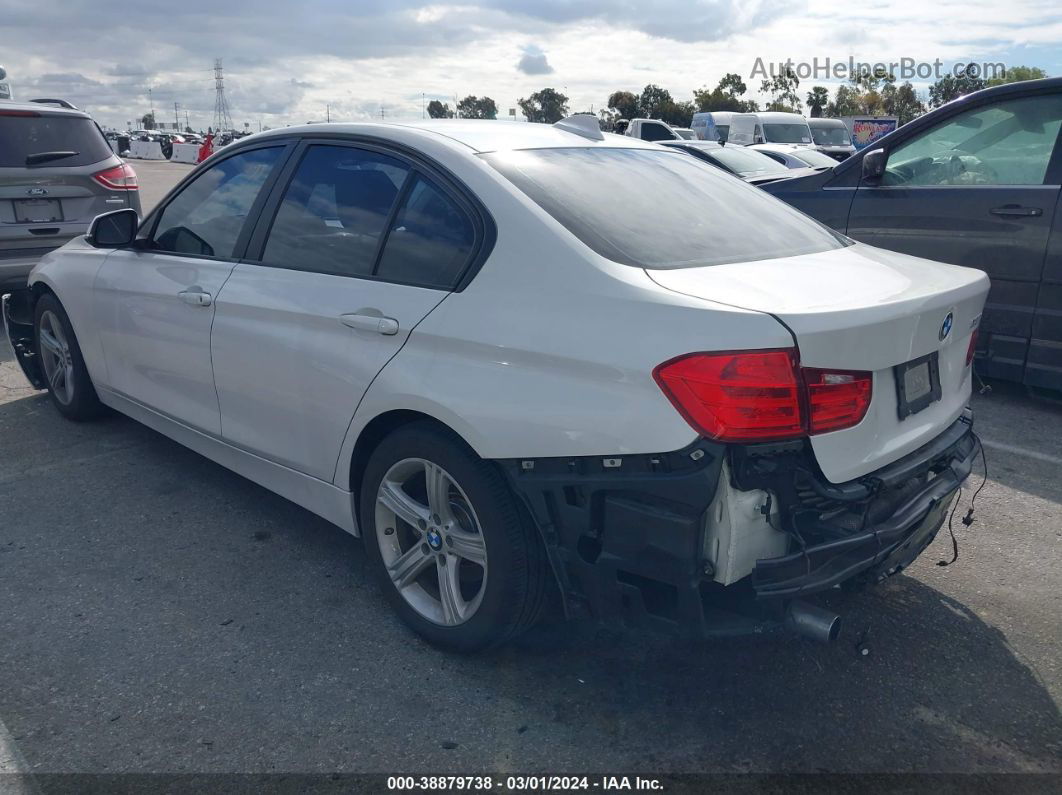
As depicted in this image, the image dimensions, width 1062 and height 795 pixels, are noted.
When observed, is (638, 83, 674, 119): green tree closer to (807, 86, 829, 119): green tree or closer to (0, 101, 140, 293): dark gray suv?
(807, 86, 829, 119): green tree

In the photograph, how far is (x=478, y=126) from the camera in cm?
346

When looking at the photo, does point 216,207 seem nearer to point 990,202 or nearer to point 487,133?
point 487,133

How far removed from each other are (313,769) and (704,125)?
99.9 feet

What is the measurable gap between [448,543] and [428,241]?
3.22 ft

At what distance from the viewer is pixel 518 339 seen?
8.46 feet

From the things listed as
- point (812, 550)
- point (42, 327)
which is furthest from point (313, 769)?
point (42, 327)

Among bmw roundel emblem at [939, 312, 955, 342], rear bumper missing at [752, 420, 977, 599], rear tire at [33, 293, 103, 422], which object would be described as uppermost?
bmw roundel emblem at [939, 312, 955, 342]

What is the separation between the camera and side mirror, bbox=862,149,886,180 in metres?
5.96

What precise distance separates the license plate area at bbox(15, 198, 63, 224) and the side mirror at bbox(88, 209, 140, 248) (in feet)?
12.9

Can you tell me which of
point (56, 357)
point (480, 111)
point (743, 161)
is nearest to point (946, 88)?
point (743, 161)

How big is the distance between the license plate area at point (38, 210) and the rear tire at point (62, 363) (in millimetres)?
2707

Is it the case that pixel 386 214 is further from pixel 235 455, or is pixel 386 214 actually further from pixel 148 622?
pixel 148 622

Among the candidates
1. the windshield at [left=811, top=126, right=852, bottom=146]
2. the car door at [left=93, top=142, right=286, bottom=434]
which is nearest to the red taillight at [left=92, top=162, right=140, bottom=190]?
the car door at [left=93, top=142, right=286, bottom=434]

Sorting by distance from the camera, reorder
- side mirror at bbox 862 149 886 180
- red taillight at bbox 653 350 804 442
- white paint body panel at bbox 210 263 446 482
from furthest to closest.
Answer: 1. side mirror at bbox 862 149 886 180
2. white paint body panel at bbox 210 263 446 482
3. red taillight at bbox 653 350 804 442
